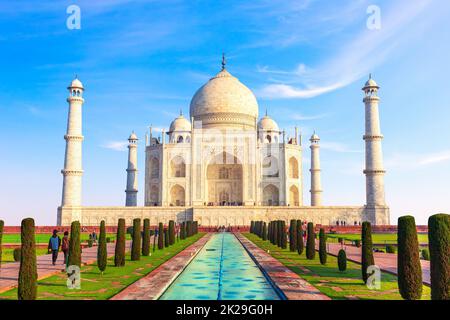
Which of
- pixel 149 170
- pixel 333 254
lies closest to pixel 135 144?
pixel 149 170

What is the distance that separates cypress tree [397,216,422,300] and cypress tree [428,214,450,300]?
0.49 m

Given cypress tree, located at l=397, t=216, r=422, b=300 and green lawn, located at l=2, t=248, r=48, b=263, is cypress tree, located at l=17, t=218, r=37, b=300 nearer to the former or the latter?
cypress tree, located at l=397, t=216, r=422, b=300

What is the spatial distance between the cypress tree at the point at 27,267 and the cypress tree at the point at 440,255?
18.4 feet

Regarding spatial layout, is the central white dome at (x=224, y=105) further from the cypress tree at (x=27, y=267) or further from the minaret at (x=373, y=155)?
the cypress tree at (x=27, y=267)

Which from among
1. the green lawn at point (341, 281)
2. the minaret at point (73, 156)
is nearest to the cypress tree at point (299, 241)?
the green lawn at point (341, 281)

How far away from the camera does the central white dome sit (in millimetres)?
38156

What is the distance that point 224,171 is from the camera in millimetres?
37875

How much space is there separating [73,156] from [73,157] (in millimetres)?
69

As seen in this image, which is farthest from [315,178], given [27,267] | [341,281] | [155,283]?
[27,267]

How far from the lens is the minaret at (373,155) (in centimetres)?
3039

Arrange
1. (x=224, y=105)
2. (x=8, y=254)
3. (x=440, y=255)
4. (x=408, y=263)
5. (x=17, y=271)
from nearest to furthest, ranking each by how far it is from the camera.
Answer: (x=440, y=255) < (x=408, y=263) < (x=17, y=271) < (x=8, y=254) < (x=224, y=105)

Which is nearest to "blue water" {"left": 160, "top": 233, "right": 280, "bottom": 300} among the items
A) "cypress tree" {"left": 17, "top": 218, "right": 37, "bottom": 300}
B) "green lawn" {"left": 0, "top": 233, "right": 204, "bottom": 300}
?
"green lawn" {"left": 0, "top": 233, "right": 204, "bottom": 300}

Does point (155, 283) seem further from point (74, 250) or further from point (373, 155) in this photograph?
point (373, 155)
